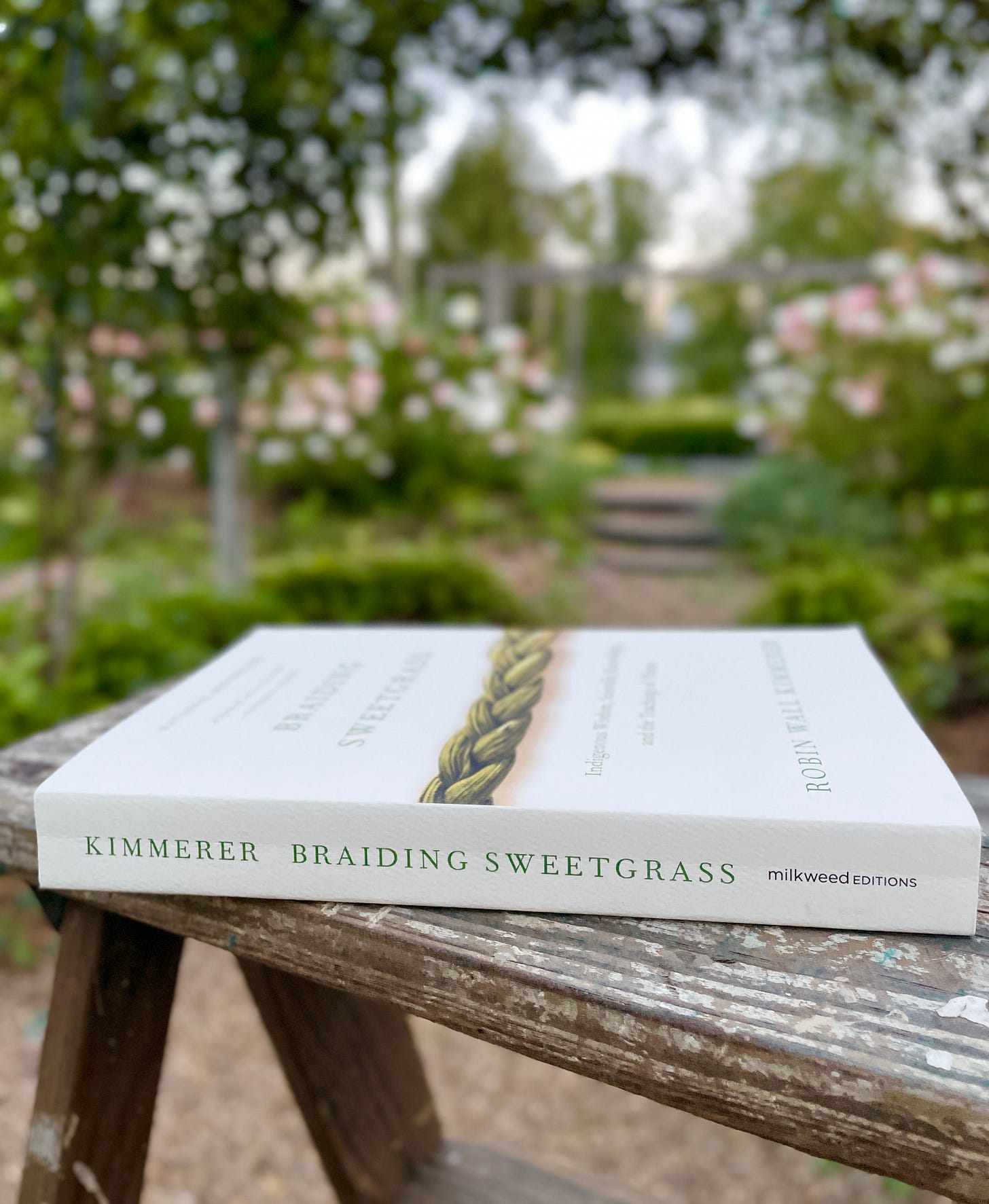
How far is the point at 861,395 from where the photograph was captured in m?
4.81

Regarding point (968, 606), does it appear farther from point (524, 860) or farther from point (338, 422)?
point (524, 860)

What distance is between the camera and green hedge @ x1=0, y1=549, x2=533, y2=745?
6.38 feet

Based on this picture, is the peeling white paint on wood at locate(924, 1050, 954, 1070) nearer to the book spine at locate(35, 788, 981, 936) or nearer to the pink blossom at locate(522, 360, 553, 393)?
the book spine at locate(35, 788, 981, 936)

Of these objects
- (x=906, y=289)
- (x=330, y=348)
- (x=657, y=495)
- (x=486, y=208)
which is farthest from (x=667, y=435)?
(x=330, y=348)

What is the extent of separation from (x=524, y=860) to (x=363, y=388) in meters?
4.42

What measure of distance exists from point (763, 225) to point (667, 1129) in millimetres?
13282

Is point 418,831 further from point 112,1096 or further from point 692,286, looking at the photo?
point 692,286

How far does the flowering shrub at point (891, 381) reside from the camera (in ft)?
14.8

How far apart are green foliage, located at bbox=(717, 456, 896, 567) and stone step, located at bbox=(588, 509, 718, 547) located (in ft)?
0.57

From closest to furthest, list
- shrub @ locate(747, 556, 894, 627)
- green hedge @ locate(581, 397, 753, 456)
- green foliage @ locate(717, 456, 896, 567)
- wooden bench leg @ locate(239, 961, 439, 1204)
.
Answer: wooden bench leg @ locate(239, 961, 439, 1204) < shrub @ locate(747, 556, 894, 627) < green foliage @ locate(717, 456, 896, 567) < green hedge @ locate(581, 397, 753, 456)

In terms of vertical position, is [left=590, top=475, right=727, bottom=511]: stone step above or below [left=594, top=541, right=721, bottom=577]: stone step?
above

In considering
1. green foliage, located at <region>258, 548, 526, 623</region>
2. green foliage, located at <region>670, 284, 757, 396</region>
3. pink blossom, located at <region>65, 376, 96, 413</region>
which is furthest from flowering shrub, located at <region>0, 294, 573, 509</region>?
green foliage, located at <region>670, 284, 757, 396</region>

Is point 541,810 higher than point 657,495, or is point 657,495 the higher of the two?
point 541,810

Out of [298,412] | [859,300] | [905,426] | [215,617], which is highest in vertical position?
[859,300]
